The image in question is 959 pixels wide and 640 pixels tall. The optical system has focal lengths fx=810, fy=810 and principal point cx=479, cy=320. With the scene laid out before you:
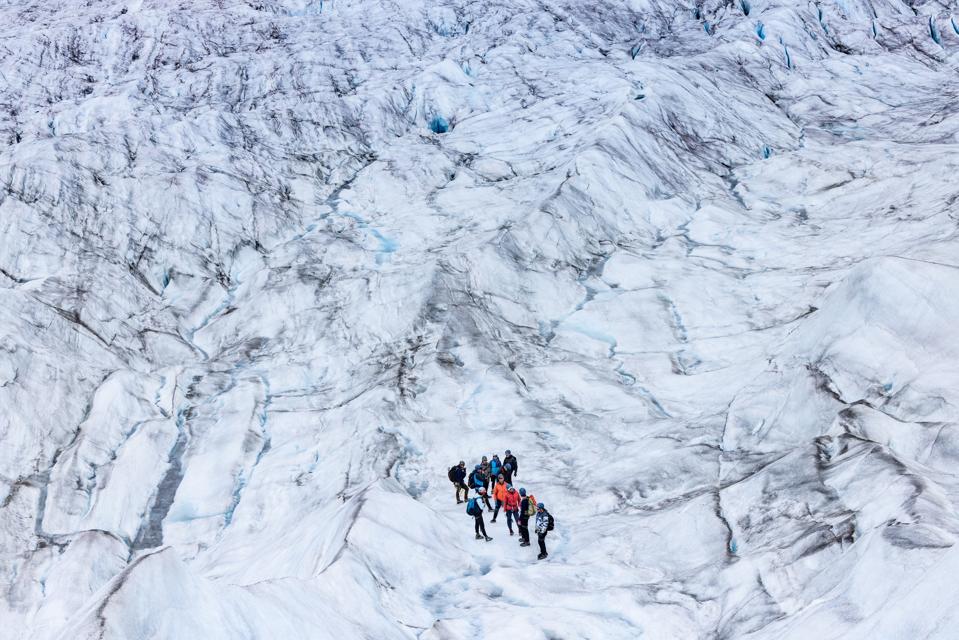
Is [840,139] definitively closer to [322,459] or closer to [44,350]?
[322,459]

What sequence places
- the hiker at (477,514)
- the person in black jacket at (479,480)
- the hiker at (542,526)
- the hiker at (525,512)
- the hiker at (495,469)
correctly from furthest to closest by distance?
1. the hiker at (495,469)
2. the person in black jacket at (479,480)
3. the hiker at (477,514)
4. the hiker at (525,512)
5. the hiker at (542,526)

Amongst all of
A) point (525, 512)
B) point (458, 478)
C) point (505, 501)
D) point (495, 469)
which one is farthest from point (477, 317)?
point (525, 512)

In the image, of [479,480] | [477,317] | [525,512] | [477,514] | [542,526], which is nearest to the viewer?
[542,526]

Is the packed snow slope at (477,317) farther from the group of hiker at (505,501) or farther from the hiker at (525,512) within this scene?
the hiker at (525,512)

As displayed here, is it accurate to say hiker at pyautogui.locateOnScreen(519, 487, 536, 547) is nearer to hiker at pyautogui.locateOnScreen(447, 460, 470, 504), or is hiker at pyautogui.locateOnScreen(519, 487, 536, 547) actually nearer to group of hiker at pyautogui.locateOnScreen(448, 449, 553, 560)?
group of hiker at pyautogui.locateOnScreen(448, 449, 553, 560)

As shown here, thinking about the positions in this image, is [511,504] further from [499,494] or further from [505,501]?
[499,494]

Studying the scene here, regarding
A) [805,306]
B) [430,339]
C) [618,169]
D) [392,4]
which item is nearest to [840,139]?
[618,169]

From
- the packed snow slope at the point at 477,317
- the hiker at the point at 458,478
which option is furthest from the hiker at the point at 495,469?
the packed snow slope at the point at 477,317
